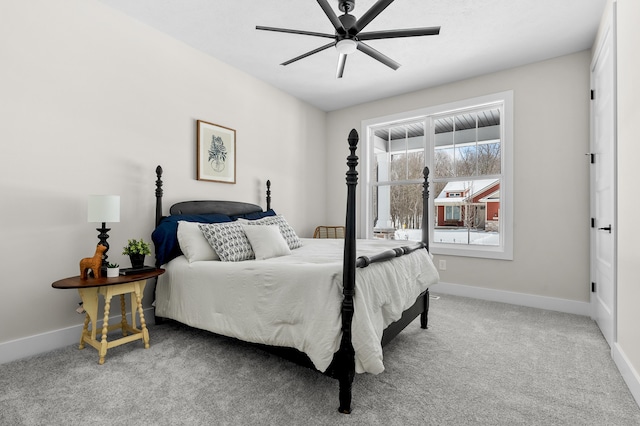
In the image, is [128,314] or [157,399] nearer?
[157,399]

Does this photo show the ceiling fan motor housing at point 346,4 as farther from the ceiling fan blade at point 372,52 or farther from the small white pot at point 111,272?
the small white pot at point 111,272

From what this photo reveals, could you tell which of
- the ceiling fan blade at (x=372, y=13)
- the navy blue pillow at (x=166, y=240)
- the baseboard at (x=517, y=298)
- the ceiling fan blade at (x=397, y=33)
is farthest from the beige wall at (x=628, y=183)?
the navy blue pillow at (x=166, y=240)

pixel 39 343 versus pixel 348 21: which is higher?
pixel 348 21

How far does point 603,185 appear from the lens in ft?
9.30

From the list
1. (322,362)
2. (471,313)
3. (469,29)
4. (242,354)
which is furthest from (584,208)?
(242,354)

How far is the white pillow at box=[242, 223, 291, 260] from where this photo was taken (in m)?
2.72

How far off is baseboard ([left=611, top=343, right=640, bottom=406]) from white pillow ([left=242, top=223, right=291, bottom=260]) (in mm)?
2362

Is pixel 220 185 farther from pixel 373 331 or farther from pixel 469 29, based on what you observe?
pixel 469 29

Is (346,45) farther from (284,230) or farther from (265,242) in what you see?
(284,230)

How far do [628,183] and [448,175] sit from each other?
7.80 ft

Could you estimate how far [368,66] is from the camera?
12.1ft

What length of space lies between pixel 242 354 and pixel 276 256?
2.66 feet

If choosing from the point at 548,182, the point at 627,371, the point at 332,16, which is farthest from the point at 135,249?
the point at 548,182

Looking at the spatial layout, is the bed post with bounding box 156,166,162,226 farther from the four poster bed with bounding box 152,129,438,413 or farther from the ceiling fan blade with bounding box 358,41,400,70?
the ceiling fan blade with bounding box 358,41,400,70
